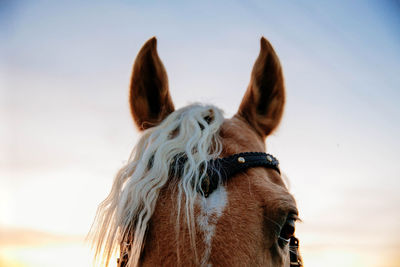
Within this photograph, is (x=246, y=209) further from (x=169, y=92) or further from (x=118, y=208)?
(x=169, y=92)

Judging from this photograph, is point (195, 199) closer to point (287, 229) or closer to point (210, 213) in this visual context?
point (210, 213)

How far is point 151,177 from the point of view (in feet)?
7.15

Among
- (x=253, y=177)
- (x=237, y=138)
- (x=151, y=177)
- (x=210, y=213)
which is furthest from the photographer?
(x=237, y=138)

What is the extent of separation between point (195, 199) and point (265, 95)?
1.59 metres

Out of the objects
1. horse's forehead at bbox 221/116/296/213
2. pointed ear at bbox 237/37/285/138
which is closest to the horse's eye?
horse's forehead at bbox 221/116/296/213

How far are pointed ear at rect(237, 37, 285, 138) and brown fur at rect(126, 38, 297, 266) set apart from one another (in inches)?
0.6

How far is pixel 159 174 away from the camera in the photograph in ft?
7.18

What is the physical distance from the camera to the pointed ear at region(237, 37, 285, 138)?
123 inches

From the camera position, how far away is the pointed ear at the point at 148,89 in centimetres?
300

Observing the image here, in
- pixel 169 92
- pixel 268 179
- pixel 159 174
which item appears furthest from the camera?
pixel 169 92

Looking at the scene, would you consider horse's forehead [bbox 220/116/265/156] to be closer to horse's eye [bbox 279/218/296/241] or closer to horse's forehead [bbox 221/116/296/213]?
horse's forehead [bbox 221/116/296/213]

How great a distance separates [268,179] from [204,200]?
1.98 ft

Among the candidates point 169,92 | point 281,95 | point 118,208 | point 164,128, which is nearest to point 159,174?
point 118,208

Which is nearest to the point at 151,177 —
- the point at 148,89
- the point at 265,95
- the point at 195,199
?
the point at 195,199
